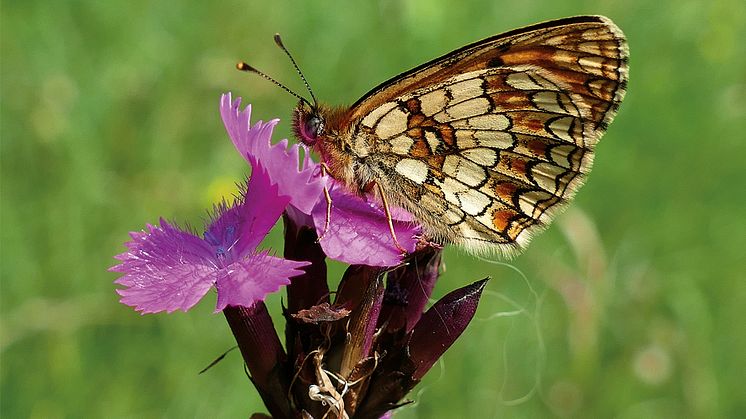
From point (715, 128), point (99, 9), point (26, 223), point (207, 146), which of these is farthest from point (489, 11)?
point (26, 223)

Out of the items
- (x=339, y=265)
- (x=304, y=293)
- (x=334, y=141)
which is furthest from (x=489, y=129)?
(x=339, y=265)

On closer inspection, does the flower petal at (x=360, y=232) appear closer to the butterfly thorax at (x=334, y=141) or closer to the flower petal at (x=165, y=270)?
the butterfly thorax at (x=334, y=141)

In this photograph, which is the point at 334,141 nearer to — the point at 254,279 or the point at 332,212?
the point at 332,212

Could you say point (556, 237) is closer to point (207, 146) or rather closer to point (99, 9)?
point (207, 146)

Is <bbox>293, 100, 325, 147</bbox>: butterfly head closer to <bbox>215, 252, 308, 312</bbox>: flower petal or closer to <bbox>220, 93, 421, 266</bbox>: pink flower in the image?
<bbox>220, 93, 421, 266</bbox>: pink flower

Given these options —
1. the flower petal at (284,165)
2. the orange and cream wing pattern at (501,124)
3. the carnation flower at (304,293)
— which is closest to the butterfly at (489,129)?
the orange and cream wing pattern at (501,124)
